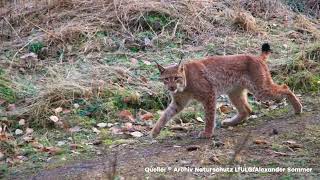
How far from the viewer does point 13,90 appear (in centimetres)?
779

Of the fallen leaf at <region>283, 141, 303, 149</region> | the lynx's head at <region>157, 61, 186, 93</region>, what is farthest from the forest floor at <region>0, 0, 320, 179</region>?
the lynx's head at <region>157, 61, 186, 93</region>

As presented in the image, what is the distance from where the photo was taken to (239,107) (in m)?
6.81

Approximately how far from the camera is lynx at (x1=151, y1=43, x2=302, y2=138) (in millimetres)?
6250

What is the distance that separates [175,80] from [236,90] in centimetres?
89

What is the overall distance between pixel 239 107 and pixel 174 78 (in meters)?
0.98

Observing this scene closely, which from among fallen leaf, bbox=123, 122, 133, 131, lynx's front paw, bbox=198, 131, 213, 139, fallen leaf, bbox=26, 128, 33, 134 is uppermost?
lynx's front paw, bbox=198, 131, 213, 139

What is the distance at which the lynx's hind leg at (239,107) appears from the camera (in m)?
6.73

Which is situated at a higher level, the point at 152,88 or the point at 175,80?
the point at 175,80

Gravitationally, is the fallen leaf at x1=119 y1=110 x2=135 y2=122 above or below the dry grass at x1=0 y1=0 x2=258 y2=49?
below

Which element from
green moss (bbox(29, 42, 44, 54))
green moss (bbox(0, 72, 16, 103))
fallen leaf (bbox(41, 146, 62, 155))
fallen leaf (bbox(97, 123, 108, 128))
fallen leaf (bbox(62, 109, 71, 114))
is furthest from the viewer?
green moss (bbox(29, 42, 44, 54))

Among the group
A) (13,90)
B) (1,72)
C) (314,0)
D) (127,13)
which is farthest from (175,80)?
(314,0)

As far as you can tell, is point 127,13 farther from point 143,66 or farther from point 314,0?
point 314,0

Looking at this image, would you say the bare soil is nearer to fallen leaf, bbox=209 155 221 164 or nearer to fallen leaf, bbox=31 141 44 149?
fallen leaf, bbox=209 155 221 164

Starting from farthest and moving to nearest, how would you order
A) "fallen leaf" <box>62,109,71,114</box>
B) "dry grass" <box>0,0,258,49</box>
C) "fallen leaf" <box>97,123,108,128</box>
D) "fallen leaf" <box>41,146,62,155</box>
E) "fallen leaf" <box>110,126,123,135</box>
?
1. "dry grass" <box>0,0,258,49</box>
2. "fallen leaf" <box>62,109,71,114</box>
3. "fallen leaf" <box>97,123,108,128</box>
4. "fallen leaf" <box>110,126,123,135</box>
5. "fallen leaf" <box>41,146,62,155</box>
